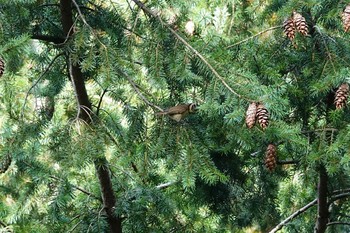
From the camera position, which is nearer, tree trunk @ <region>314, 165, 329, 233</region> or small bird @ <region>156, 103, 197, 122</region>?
small bird @ <region>156, 103, 197, 122</region>

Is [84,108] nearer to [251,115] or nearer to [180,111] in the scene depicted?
[180,111]

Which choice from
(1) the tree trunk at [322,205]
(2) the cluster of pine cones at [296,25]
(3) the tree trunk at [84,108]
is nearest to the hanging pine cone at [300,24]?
(2) the cluster of pine cones at [296,25]

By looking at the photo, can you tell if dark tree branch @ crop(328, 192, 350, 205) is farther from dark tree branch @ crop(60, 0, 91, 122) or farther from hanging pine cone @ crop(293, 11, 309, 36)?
dark tree branch @ crop(60, 0, 91, 122)

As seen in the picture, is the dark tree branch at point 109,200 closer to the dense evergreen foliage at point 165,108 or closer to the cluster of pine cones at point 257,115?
the dense evergreen foliage at point 165,108

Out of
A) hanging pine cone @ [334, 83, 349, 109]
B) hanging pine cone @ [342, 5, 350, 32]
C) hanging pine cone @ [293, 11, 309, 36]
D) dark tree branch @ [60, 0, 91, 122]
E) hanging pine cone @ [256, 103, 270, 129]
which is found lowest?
hanging pine cone @ [256, 103, 270, 129]

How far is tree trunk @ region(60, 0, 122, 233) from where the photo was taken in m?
2.60

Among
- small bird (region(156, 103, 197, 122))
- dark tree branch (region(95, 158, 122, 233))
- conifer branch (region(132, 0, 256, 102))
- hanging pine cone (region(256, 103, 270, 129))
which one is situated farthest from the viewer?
dark tree branch (region(95, 158, 122, 233))

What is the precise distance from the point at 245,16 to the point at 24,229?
2125mm

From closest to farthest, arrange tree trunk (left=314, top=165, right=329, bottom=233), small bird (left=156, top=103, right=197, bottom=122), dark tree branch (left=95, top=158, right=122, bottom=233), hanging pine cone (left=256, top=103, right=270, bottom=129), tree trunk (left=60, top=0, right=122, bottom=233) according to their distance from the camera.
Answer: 1. hanging pine cone (left=256, top=103, right=270, bottom=129)
2. small bird (left=156, top=103, right=197, bottom=122)
3. tree trunk (left=60, top=0, right=122, bottom=233)
4. dark tree branch (left=95, top=158, right=122, bottom=233)
5. tree trunk (left=314, top=165, right=329, bottom=233)

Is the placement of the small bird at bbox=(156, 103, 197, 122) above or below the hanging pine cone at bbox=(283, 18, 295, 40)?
below

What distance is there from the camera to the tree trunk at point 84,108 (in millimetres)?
2598

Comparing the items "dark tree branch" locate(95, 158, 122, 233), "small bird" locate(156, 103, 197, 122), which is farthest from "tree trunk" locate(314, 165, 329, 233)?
"small bird" locate(156, 103, 197, 122)

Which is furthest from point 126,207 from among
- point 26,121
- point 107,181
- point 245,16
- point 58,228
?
point 245,16

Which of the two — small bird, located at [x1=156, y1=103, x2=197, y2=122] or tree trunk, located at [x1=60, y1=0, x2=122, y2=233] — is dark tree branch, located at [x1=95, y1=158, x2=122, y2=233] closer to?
tree trunk, located at [x1=60, y1=0, x2=122, y2=233]
